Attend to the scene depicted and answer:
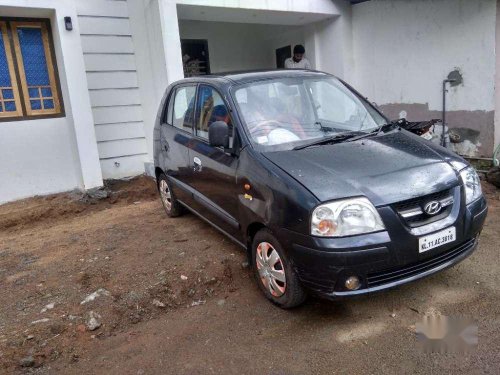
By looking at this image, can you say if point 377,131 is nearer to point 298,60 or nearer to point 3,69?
point 298,60

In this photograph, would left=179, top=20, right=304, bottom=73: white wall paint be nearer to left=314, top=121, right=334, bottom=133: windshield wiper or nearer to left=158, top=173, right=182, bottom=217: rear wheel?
left=158, top=173, right=182, bottom=217: rear wheel

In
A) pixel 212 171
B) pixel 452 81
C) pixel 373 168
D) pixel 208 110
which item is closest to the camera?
pixel 373 168

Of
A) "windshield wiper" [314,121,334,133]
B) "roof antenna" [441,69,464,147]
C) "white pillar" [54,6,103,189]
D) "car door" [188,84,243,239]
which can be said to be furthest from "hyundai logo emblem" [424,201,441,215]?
"white pillar" [54,6,103,189]

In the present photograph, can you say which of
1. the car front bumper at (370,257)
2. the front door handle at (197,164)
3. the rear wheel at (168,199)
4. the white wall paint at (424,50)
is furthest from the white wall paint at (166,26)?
the car front bumper at (370,257)

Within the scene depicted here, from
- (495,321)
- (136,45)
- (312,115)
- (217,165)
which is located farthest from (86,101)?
(495,321)

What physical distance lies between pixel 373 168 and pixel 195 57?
743cm

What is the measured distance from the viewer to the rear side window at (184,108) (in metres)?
4.55

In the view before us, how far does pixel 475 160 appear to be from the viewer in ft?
22.9

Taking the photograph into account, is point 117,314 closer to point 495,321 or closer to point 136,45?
point 495,321

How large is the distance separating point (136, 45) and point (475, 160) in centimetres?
610

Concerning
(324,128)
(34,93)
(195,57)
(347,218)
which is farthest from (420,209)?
(195,57)

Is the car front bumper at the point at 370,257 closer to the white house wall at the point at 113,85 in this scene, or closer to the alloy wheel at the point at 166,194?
the alloy wheel at the point at 166,194

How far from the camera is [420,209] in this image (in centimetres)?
283

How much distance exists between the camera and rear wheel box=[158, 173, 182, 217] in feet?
17.8
